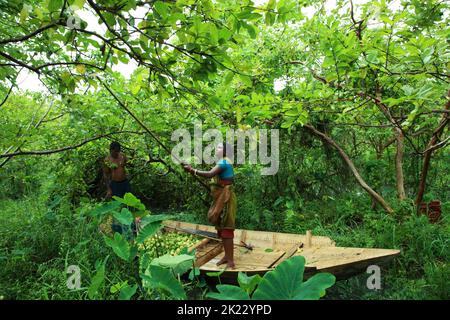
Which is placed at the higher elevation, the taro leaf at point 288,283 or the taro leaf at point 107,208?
the taro leaf at point 107,208

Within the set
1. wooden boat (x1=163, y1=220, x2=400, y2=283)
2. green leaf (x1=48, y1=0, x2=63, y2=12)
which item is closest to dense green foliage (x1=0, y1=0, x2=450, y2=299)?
green leaf (x1=48, y1=0, x2=63, y2=12)

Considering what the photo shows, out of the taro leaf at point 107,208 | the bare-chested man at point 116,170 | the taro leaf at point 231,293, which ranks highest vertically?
the bare-chested man at point 116,170

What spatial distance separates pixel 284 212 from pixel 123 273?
11.6 feet

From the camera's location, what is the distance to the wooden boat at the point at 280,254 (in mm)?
3379

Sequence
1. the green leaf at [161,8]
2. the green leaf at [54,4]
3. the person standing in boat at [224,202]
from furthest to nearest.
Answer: the person standing in boat at [224,202], the green leaf at [161,8], the green leaf at [54,4]

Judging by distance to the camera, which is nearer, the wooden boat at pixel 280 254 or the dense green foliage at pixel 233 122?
the dense green foliage at pixel 233 122

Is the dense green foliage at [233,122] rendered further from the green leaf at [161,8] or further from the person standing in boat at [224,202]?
the person standing in boat at [224,202]

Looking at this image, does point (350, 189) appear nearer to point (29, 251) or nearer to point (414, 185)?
point (414, 185)

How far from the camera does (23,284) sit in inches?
142

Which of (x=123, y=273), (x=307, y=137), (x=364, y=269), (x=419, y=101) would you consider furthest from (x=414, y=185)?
(x=123, y=273)

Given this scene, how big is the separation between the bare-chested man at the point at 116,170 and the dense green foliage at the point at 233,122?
0.23 meters

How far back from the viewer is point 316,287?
1426 mm

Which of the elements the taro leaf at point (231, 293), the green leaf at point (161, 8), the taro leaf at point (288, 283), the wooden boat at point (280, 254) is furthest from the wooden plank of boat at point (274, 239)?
the green leaf at point (161, 8)
